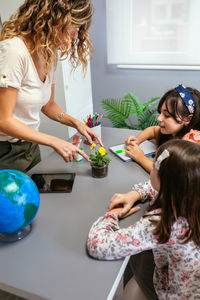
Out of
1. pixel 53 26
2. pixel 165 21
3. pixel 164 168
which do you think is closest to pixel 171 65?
pixel 165 21

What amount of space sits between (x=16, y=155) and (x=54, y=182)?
0.26m

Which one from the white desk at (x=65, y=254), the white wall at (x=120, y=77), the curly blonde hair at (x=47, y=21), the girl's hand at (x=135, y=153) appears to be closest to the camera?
the white desk at (x=65, y=254)

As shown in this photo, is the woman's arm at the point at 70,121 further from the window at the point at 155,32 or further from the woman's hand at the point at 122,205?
the window at the point at 155,32

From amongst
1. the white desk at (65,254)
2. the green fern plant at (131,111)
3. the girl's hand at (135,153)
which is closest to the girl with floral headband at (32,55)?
the white desk at (65,254)

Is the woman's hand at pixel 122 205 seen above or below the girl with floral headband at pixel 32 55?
below

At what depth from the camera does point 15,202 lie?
2.23 feet

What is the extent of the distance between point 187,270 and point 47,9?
38.5 inches

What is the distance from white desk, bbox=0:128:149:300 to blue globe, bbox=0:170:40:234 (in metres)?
0.07

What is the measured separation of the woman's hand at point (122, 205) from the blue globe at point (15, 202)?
0.26m

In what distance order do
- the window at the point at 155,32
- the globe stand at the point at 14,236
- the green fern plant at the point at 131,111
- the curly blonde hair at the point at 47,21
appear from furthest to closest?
1. the green fern plant at the point at 131,111
2. the window at the point at 155,32
3. the curly blonde hair at the point at 47,21
4. the globe stand at the point at 14,236

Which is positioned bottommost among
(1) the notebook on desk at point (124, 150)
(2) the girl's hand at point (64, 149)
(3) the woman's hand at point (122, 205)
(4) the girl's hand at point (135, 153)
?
(3) the woman's hand at point (122, 205)

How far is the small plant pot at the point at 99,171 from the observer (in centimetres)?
102

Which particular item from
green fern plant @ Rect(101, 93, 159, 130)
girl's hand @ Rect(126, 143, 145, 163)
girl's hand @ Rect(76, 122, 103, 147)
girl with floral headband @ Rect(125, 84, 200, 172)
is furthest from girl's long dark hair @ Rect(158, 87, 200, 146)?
green fern plant @ Rect(101, 93, 159, 130)

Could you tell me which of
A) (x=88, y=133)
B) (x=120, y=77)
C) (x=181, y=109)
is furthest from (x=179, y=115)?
(x=120, y=77)
